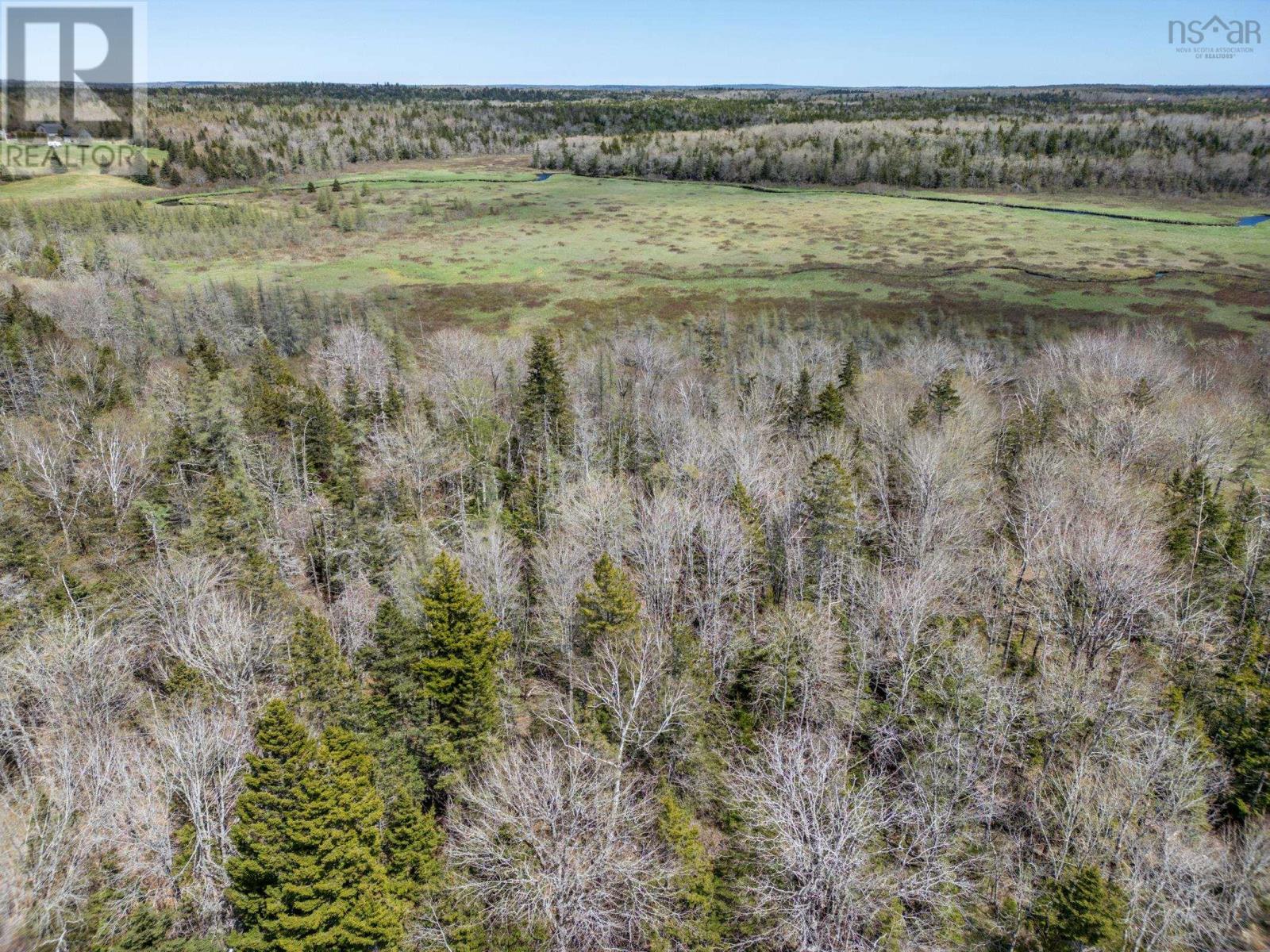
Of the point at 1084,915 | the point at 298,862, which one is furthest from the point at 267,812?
the point at 1084,915

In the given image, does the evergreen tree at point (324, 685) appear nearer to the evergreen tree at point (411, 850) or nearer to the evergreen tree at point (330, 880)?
the evergreen tree at point (411, 850)

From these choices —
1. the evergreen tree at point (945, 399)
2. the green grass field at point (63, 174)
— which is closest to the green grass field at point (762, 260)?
the green grass field at point (63, 174)

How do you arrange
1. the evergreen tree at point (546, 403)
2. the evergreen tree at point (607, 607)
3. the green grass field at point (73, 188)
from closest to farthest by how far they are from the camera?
the evergreen tree at point (607, 607) < the evergreen tree at point (546, 403) < the green grass field at point (73, 188)

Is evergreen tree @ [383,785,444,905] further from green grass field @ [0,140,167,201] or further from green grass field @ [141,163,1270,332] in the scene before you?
green grass field @ [0,140,167,201]

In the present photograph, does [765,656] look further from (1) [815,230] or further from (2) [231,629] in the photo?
(1) [815,230]

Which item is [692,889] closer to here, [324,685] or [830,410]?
[324,685]

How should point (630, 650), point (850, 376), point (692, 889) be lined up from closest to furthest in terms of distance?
point (692, 889), point (630, 650), point (850, 376)
